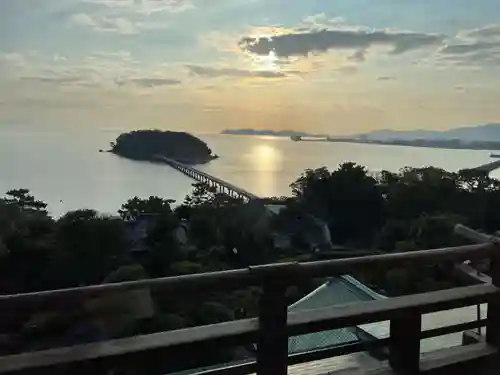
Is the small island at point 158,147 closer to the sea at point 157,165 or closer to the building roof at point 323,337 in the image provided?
the sea at point 157,165

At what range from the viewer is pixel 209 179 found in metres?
3.89

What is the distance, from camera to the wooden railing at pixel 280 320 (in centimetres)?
114

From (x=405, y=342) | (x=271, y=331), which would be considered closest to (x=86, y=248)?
(x=271, y=331)

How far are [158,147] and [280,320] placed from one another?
2.66 metres

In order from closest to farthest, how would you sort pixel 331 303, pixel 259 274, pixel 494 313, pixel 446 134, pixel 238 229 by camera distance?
1. pixel 259 274
2. pixel 494 313
3. pixel 331 303
4. pixel 238 229
5. pixel 446 134

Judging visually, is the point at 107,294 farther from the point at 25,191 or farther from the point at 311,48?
the point at 311,48

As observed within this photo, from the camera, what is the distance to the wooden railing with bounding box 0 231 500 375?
44.9 inches

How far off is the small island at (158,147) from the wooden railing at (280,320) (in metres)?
2.54

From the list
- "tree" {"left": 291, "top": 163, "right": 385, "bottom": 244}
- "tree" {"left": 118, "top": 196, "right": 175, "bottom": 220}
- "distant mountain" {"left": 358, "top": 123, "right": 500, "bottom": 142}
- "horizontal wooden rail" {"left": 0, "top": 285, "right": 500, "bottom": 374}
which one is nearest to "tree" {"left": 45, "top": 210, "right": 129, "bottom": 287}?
"tree" {"left": 118, "top": 196, "right": 175, "bottom": 220}

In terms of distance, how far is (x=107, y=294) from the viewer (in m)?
1.19

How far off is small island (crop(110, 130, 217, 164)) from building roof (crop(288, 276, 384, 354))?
2.00m

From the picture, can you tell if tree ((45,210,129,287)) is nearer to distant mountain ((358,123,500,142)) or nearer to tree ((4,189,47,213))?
tree ((4,189,47,213))

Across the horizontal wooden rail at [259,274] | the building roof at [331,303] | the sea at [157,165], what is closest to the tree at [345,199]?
the sea at [157,165]

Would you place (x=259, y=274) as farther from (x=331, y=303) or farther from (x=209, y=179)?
(x=209, y=179)
